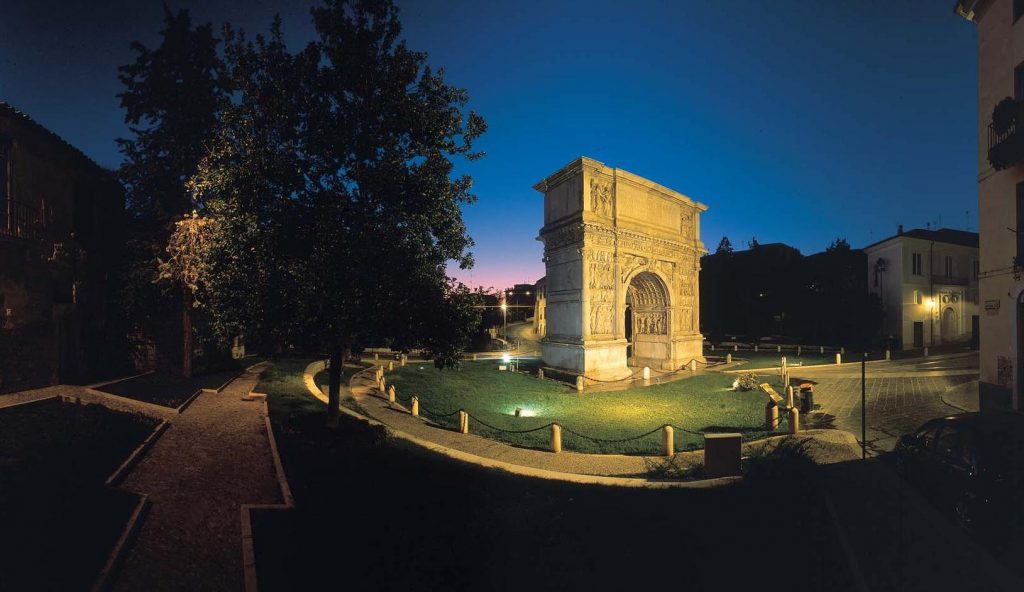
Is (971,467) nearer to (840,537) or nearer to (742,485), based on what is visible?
(840,537)

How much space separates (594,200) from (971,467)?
61.2 feet

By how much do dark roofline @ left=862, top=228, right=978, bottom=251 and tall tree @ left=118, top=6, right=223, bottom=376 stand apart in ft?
153

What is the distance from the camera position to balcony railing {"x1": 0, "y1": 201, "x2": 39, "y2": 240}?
11.9 m

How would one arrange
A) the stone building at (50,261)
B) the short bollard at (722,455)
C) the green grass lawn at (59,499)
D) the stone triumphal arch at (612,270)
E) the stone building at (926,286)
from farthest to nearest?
1. the stone building at (926,286)
2. the stone triumphal arch at (612,270)
3. the stone building at (50,261)
4. the short bollard at (722,455)
5. the green grass lawn at (59,499)

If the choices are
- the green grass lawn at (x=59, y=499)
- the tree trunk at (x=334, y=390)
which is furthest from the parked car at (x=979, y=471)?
the green grass lawn at (x=59, y=499)

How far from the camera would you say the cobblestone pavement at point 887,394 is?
464 inches

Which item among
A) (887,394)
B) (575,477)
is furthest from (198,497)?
(887,394)

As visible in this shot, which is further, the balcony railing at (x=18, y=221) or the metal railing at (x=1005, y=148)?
the balcony railing at (x=18, y=221)

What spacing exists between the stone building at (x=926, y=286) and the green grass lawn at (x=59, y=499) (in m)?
43.4

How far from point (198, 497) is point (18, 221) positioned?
13502 mm

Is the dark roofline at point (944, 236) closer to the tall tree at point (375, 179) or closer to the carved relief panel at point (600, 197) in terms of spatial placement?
the carved relief panel at point (600, 197)

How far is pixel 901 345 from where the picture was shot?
30641 millimetres

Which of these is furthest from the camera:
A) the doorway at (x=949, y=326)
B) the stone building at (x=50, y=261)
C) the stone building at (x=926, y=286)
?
the doorway at (x=949, y=326)

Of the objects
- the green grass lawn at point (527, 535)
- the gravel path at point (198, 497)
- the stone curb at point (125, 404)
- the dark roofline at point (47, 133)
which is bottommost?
the green grass lawn at point (527, 535)
